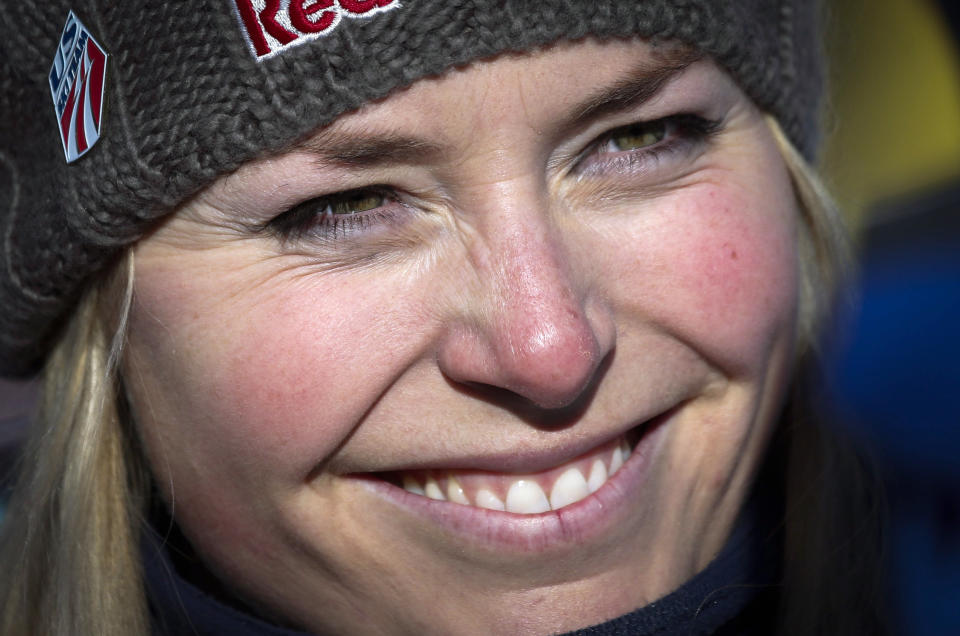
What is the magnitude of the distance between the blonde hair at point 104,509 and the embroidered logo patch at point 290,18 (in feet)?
1.80

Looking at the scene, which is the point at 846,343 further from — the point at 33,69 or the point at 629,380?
the point at 33,69

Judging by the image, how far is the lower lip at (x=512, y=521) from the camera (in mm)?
1649

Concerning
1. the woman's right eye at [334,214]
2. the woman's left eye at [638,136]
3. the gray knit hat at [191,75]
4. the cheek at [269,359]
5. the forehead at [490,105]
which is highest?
the gray knit hat at [191,75]

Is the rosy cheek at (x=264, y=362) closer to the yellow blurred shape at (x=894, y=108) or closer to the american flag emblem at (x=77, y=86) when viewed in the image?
the american flag emblem at (x=77, y=86)

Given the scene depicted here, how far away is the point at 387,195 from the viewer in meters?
1.58

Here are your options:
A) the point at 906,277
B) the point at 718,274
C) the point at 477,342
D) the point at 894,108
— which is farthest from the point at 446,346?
the point at 894,108

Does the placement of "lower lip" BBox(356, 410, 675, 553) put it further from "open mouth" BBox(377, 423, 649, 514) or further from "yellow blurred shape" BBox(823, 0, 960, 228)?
"yellow blurred shape" BBox(823, 0, 960, 228)

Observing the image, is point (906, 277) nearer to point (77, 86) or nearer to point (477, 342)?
point (477, 342)

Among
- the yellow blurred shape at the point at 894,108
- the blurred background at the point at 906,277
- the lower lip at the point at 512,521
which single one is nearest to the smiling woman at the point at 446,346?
the lower lip at the point at 512,521

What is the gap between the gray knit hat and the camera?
4.80ft

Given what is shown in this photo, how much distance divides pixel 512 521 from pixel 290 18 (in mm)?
830

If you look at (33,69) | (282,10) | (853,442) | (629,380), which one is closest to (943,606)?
(853,442)

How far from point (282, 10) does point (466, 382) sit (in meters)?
0.60

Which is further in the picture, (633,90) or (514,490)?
(514,490)
